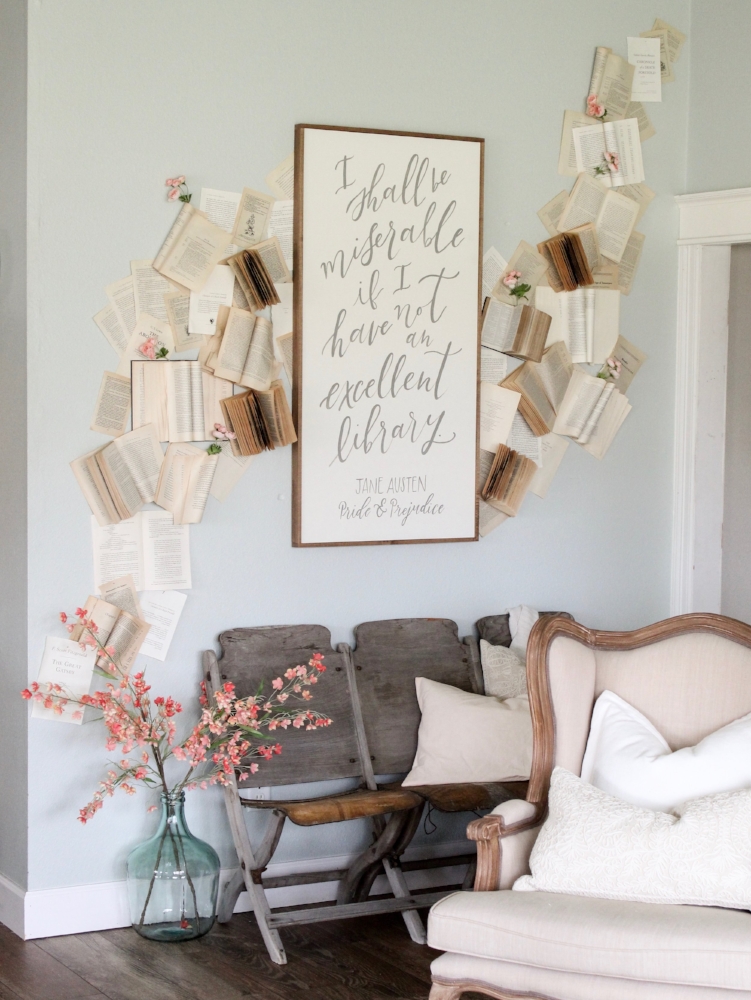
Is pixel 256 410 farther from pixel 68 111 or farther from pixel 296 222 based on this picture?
pixel 68 111

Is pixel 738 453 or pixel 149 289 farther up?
pixel 149 289

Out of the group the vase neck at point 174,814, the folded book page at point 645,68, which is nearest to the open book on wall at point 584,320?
the folded book page at point 645,68

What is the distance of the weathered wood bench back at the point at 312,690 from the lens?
3.49 meters

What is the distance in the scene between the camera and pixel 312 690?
11.7 ft

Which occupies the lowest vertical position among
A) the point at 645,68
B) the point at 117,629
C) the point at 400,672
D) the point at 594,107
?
the point at 400,672

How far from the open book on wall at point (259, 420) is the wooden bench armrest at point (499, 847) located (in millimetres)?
1320

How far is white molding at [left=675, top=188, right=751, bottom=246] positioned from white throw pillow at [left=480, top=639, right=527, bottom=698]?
1588mm

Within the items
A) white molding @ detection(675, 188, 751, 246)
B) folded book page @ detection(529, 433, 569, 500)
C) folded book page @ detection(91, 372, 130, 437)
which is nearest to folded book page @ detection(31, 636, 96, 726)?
folded book page @ detection(91, 372, 130, 437)

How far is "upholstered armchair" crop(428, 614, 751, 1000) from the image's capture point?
236cm

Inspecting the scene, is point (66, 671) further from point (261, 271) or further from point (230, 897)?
point (261, 271)

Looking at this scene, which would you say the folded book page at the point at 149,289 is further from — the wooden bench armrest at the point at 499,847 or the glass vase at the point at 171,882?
the wooden bench armrest at the point at 499,847

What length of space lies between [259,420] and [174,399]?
25cm

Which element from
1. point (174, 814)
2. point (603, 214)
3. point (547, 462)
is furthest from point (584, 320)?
point (174, 814)

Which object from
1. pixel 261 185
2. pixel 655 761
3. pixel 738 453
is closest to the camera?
pixel 655 761
